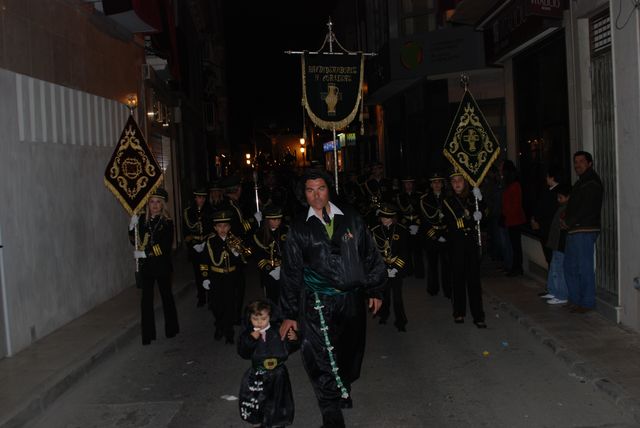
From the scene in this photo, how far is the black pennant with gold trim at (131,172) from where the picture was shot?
35.3ft

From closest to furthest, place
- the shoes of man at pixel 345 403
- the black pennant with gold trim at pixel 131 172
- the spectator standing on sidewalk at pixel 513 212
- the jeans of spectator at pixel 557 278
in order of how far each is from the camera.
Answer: the shoes of man at pixel 345 403 → the black pennant with gold trim at pixel 131 172 → the jeans of spectator at pixel 557 278 → the spectator standing on sidewalk at pixel 513 212

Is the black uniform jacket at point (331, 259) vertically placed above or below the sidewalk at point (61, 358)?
above

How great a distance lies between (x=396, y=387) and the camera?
7.59 metres

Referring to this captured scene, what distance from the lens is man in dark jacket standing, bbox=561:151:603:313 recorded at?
9914mm

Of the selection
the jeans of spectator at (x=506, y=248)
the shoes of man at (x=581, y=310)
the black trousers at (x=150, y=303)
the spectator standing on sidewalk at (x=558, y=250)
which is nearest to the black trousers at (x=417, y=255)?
the jeans of spectator at (x=506, y=248)

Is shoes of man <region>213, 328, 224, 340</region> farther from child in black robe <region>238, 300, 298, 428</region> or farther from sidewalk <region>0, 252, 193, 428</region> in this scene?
child in black robe <region>238, 300, 298, 428</region>

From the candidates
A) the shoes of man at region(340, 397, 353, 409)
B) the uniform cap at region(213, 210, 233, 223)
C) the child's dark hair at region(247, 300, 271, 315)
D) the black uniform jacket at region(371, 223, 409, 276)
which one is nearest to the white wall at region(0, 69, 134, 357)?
the uniform cap at region(213, 210, 233, 223)

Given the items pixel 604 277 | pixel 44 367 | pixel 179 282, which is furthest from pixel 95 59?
pixel 604 277

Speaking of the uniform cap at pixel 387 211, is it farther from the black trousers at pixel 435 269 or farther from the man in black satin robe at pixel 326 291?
the man in black satin robe at pixel 326 291

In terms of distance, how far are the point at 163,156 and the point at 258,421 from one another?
56.2ft

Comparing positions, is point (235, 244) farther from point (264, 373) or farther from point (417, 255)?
point (417, 255)

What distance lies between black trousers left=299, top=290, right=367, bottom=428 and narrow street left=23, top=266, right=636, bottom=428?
0.62 metres

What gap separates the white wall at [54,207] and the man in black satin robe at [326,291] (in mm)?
4608

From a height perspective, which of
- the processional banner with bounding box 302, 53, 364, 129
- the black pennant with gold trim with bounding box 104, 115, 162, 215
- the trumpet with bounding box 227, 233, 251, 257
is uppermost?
the processional banner with bounding box 302, 53, 364, 129
